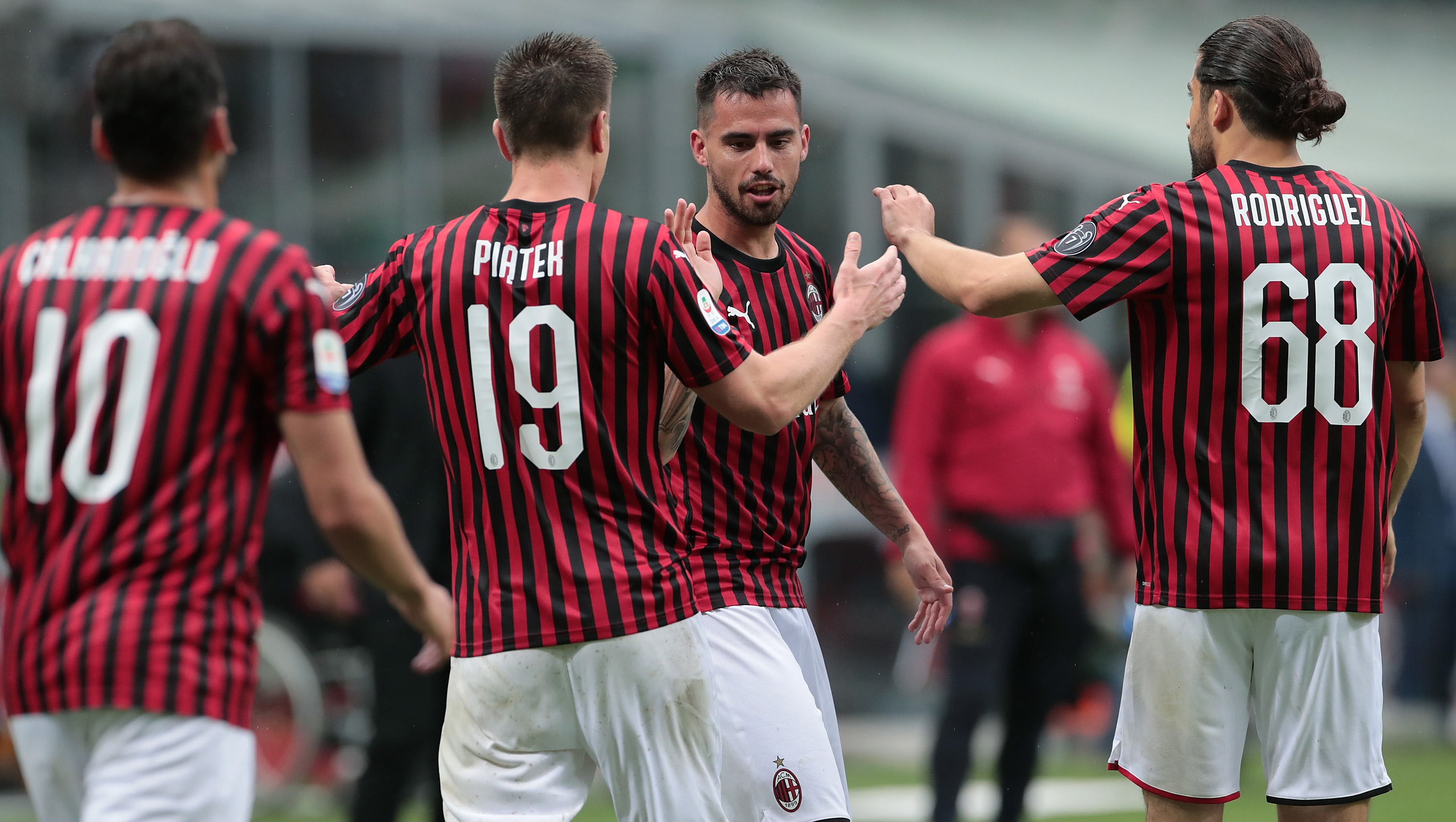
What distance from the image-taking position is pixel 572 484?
11.1ft

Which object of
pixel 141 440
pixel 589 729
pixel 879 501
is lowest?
pixel 589 729

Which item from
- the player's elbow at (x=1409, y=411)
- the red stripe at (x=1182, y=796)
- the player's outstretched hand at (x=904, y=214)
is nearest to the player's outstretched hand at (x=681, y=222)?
the player's outstretched hand at (x=904, y=214)

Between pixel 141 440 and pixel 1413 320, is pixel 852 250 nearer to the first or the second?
pixel 1413 320

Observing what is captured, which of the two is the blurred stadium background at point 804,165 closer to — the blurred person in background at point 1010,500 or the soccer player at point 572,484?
the blurred person in background at point 1010,500

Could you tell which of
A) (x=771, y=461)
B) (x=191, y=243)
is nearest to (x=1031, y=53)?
(x=771, y=461)

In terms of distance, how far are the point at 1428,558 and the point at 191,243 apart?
10.3 meters

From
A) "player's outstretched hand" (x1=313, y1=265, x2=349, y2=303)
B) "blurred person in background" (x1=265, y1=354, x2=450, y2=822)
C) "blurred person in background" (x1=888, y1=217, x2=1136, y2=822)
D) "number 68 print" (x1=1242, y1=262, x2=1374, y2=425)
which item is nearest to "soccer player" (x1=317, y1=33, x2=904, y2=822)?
"player's outstretched hand" (x1=313, y1=265, x2=349, y2=303)

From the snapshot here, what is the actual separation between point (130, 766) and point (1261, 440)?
8.85 ft

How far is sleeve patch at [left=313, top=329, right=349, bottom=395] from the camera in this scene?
2.82 meters

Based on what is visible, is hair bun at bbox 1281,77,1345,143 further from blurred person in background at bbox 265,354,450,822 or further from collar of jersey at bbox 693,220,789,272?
blurred person in background at bbox 265,354,450,822

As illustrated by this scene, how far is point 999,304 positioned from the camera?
398cm

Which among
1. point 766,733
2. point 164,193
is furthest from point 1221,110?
point 164,193

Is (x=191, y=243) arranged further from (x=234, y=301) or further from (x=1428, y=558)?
(x=1428, y=558)

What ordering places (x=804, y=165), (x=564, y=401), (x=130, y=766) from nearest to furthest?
(x=130, y=766) < (x=564, y=401) < (x=804, y=165)
